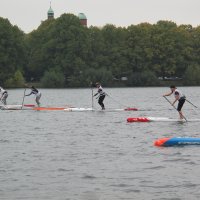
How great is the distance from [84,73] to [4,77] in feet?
49.9

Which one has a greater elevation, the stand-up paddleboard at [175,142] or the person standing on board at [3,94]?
the person standing on board at [3,94]

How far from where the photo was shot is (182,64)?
433ft

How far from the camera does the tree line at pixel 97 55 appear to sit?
123 metres

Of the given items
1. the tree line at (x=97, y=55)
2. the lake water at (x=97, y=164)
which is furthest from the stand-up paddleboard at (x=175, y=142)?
the tree line at (x=97, y=55)

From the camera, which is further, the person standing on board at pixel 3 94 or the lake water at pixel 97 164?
the person standing on board at pixel 3 94

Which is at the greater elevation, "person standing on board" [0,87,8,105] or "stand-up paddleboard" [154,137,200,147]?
"person standing on board" [0,87,8,105]

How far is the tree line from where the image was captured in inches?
4835

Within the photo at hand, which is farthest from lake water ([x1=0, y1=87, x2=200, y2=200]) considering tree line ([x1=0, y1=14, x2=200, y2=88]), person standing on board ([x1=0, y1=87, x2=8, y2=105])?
tree line ([x1=0, y1=14, x2=200, y2=88])

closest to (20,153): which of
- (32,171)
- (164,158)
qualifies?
(32,171)

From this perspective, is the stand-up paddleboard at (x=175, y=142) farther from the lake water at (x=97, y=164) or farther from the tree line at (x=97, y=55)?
the tree line at (x=97, y=55)

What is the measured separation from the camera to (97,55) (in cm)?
12962

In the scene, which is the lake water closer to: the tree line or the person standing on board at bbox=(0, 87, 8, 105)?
the person standing on board at bbox=(0, 87, 8, 105)

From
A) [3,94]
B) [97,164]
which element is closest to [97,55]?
[3,94]

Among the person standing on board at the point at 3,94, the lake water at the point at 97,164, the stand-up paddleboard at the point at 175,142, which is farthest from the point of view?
the person standing on board at the point at 3,94
